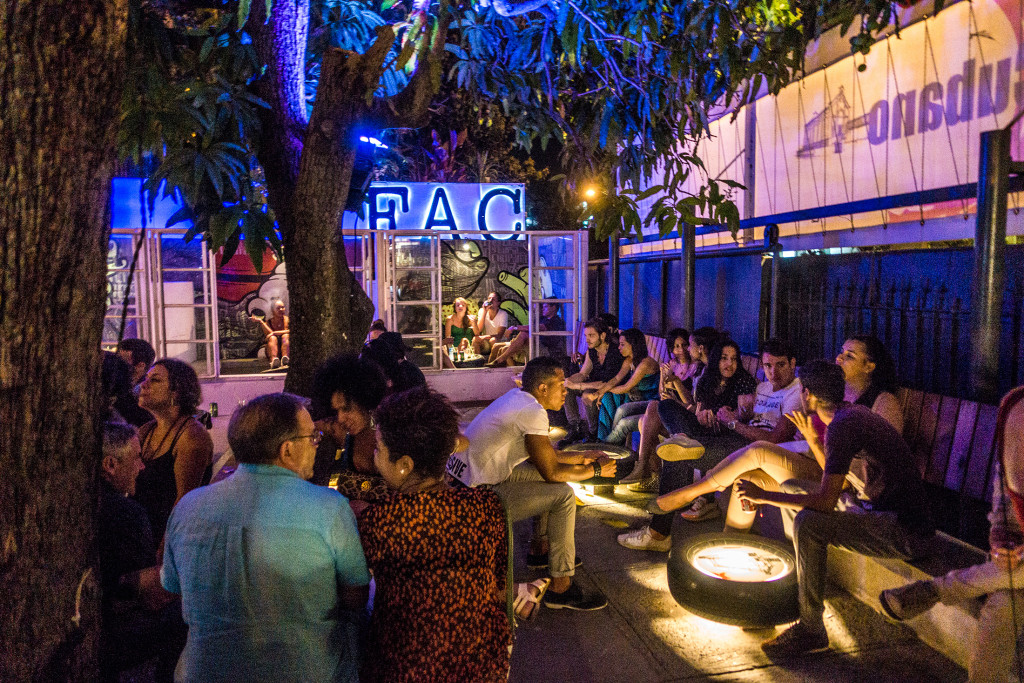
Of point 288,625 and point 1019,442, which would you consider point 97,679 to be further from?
point 1019,442

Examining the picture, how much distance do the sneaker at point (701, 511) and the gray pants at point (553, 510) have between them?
1.54 meters

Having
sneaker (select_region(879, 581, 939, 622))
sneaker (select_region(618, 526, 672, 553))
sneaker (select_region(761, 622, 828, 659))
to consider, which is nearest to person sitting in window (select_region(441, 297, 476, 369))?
sneaker (select_region(618, 526, 672, 553))

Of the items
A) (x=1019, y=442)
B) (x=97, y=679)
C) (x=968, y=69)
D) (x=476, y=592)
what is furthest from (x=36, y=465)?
(x=968, y=69)

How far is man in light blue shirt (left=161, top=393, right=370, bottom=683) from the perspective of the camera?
2.02m

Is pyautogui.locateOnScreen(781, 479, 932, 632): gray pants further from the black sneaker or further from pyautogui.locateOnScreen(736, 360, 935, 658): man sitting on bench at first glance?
the black sneaker

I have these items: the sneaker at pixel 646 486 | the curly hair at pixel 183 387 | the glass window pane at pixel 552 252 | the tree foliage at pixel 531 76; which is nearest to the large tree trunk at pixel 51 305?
the curly hair at pixel 183 387

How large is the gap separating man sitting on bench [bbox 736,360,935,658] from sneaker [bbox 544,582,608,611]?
883 mm

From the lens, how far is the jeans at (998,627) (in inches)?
104

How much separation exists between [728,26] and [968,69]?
282 centimetres

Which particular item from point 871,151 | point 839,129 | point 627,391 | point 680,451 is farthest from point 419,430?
point 839,129

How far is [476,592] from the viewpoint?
2.17m

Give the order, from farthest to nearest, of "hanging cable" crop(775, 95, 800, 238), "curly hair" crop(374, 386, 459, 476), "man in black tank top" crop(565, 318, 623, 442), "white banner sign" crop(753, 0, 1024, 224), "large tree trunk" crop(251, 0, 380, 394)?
1. "hanging cable" crop(775, 95, 800, 238)
2. "man in black tank top" crop(565, 318, 623, 442)
3. "white banner sign" crop(753, 0, 1024, 224)
4. "large tree trunk" crop(251, 0, 380, 394)
5. "curly hair" crop(374, 386, 459, 476)

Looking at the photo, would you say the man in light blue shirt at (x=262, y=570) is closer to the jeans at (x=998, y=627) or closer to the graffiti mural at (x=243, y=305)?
the jeans at (x=998, y=627)

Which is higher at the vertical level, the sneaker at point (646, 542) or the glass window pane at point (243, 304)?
the glass window pane at point (243, 304)
